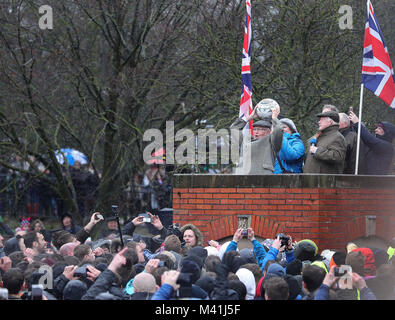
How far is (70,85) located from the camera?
15.4 m

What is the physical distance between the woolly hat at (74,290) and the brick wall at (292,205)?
323 centimetres

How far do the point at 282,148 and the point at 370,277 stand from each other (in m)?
2.65

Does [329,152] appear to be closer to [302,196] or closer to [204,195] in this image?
[302,196]

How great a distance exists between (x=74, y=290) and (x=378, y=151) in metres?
4.67

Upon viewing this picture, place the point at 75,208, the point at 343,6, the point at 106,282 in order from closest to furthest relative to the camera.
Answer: the point at 106,282, the point at 343,6, the point at 75,208

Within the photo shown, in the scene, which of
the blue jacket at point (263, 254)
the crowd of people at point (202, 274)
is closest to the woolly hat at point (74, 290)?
the crowd of people at point (202, 274)

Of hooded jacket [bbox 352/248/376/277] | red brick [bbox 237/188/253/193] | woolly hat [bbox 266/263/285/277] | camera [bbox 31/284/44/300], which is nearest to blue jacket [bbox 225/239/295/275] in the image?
woolly hat [bbox 266/263/285/277]

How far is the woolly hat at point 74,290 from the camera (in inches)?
239

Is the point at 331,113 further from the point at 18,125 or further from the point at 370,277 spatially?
the point at 18,125

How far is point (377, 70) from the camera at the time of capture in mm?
10148

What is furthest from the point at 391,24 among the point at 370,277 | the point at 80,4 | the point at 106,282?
the point at 106,282

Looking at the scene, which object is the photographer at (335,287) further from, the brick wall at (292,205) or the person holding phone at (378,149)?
the person holding phone at (378,149)

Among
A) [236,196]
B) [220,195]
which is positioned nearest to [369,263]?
[236,196]

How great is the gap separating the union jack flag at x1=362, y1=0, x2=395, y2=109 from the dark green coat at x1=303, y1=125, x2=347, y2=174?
1.69 meters
